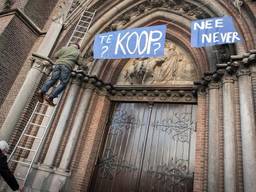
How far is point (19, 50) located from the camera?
6.38 meters

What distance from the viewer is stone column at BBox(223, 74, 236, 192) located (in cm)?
410

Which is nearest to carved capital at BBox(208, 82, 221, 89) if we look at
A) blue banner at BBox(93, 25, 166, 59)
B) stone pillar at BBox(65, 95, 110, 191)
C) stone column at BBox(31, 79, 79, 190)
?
blue banner at BBox(93, 25, 166, 59)

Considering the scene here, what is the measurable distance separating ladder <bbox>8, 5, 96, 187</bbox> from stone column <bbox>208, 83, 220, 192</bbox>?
339 centimetres

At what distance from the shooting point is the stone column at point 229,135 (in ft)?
13.5

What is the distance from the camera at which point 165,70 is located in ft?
21.7

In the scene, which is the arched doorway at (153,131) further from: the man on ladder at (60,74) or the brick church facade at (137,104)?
the man on ladder at (60,74)

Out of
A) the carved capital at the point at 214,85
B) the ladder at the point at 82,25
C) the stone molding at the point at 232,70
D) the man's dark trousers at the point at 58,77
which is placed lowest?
the man's dark trousers at the point at 58,77

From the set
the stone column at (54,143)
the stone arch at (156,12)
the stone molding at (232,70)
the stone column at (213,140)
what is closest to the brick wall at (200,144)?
the stone column at (213,140)

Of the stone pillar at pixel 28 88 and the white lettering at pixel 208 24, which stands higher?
the white lettering at pixel 208 24

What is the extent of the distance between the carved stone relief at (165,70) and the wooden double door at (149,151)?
0.70m

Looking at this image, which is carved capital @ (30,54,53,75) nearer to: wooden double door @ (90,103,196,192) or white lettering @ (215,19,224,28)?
wooden double door @ (90,103,196,192)

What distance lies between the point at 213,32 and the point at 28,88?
168 inches

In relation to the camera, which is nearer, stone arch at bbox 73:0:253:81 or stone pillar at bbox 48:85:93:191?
stone pillar at bbox 48:85:93:191

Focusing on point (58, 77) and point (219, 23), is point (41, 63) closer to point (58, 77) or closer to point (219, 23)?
point (58, 77)
